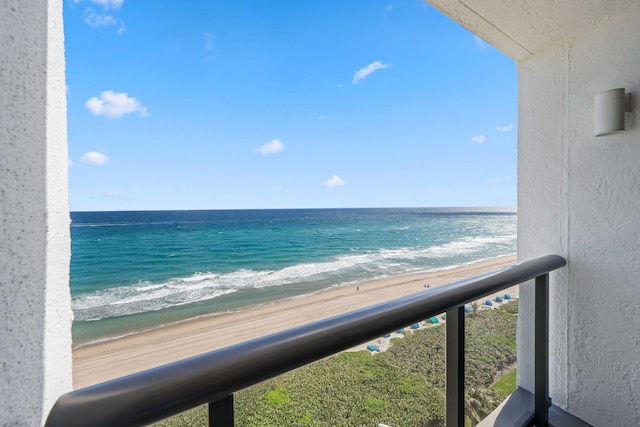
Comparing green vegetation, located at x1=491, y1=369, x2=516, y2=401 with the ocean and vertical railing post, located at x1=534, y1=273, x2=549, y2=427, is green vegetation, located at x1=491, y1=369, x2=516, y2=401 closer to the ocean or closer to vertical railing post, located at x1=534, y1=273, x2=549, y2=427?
vertical railing post, located at x1=534, y1=273, x2=549, y2=427

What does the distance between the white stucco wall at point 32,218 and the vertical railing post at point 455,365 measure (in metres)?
0.94

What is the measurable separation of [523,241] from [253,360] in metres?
1.72

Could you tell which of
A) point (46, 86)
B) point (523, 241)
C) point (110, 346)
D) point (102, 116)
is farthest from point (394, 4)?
point (102, 116)

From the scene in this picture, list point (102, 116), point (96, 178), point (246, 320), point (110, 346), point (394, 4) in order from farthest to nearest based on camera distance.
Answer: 1. point (96, 178)
2. point (102, 116)
3. point (394, 4)
4. point (246, 320)
5. point (110, 346)

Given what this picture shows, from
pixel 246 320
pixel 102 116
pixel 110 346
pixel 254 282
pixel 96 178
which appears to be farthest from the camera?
pixel 96 178

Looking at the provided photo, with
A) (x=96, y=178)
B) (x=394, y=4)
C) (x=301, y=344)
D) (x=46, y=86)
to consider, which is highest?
(x=394, y=4)

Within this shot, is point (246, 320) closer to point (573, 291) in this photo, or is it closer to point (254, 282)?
point (254, 282)

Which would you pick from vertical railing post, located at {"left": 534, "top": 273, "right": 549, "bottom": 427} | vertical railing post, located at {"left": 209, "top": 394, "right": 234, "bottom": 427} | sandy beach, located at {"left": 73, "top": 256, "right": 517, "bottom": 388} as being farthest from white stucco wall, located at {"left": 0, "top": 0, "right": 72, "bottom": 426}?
sandy beach, located at {"left": 73, "top": 256, "right": 517, "bottom": 388}

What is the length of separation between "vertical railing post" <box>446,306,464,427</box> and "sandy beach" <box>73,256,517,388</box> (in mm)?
4218

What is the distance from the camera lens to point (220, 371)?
44 cm

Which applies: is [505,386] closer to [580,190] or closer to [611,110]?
[580,190]

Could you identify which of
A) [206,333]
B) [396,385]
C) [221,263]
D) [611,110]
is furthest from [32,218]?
[221,263]

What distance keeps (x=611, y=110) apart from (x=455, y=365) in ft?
4.23

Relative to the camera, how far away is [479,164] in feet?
103
